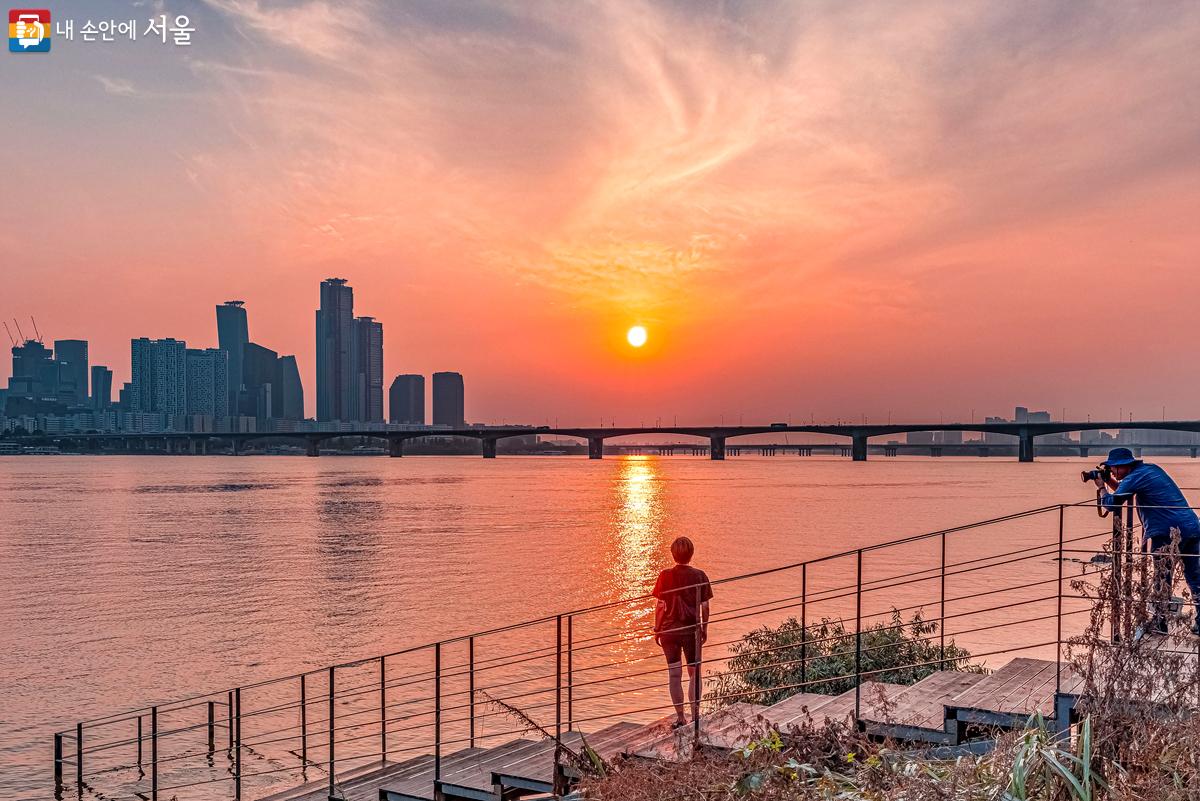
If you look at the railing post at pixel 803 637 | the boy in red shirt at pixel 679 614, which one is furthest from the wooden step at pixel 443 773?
the railing post at pixel 803 637

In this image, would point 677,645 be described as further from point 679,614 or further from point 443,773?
point 443,773

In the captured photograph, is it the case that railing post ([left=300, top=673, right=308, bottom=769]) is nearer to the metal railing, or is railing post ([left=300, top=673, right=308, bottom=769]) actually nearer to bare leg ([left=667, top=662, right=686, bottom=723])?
the metal railing

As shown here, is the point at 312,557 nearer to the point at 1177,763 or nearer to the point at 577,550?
the point at 577,550

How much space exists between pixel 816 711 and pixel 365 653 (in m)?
18.8

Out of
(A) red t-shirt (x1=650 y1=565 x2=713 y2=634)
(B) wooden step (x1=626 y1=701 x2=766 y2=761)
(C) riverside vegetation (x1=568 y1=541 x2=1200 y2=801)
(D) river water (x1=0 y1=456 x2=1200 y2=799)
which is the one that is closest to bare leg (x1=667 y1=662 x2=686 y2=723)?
(A) red t-shirt (x1=650 y1=565 x2=713 y2=634)

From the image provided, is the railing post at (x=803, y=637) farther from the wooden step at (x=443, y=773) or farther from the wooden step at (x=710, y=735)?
the wooden step at (x=443, y=773)

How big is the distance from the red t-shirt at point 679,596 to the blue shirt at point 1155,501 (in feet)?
11.2

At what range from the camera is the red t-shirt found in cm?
882

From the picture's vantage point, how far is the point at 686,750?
7.10m

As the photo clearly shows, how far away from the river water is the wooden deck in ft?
26.5

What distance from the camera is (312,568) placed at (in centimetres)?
4253

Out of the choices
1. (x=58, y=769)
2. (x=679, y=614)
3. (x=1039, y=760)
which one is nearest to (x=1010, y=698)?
(x=1039, y=760)

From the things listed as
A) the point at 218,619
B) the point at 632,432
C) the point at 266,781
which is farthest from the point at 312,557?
the point at 632,432

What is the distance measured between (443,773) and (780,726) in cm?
316
